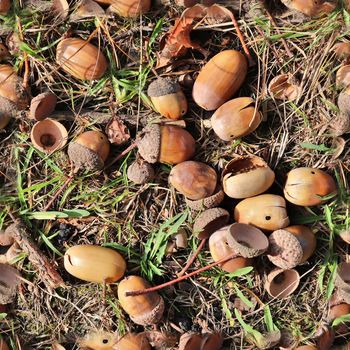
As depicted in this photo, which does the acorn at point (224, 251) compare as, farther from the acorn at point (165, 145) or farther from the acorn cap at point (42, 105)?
the acorn cap at point (42, 105)

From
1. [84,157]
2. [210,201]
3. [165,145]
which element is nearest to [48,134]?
[84,157]

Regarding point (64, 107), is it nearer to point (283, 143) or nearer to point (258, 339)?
point (283, 143)

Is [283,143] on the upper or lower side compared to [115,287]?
upper

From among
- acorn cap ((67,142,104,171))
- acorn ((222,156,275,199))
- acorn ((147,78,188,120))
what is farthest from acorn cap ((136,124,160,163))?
acorn ((222,156,275,199))

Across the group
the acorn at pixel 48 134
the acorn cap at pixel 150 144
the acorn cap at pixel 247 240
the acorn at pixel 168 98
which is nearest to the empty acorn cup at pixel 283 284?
the acorn cap at pixel 247 240

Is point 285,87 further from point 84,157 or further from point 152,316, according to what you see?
point 152,316

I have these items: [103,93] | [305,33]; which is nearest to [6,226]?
[103,93]
